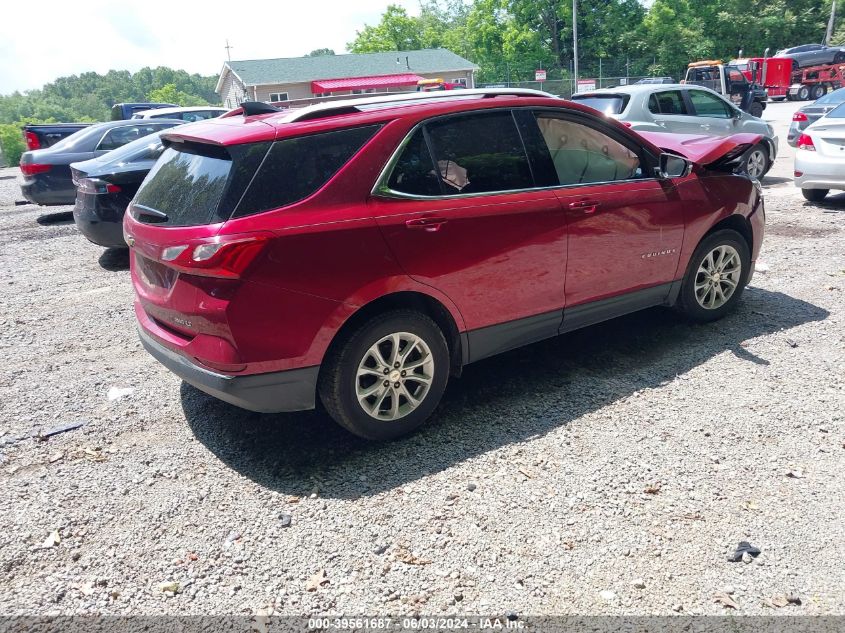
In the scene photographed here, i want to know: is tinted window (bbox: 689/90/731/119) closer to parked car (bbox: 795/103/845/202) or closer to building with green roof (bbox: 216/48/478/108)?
parked car (bbox: 795/103/845/202)

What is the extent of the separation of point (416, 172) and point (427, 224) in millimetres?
316

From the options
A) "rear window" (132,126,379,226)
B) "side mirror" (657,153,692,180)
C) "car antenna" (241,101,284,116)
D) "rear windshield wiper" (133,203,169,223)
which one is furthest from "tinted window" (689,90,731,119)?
"rear windshield wiper" (133,203,169,223)

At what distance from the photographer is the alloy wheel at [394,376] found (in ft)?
11.9

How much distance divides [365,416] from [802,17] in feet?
204

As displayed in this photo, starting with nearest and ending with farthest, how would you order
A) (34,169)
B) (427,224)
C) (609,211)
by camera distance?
(427,224), (609,211), (34,169)

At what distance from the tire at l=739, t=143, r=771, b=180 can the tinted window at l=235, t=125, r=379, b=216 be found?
391 inches

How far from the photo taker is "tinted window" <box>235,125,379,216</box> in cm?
332

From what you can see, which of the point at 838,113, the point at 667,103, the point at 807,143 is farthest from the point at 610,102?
the point at 838,113

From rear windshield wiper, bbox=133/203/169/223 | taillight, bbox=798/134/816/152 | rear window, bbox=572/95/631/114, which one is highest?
rear window, bbox=572/95/631/114

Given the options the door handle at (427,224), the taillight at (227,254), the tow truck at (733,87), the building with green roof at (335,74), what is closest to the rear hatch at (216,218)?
the taillight at (227,254)

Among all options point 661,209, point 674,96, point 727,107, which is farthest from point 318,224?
point 727,107

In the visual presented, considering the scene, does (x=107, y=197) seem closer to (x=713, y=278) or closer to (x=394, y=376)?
(x=394, y=376)

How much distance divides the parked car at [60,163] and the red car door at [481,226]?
30.8ft

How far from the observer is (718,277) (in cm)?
531
